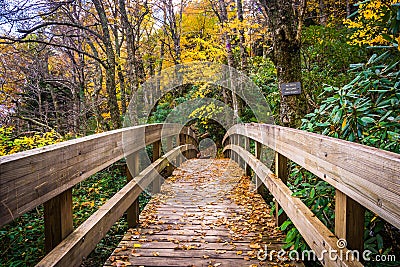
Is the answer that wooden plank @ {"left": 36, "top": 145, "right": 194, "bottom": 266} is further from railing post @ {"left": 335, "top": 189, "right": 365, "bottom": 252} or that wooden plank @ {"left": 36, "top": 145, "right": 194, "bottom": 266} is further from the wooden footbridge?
railing post @ {"left": 335, "top": 189, "right": 365, "bottom": 252}

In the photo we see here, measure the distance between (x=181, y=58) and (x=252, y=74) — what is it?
5.00 m

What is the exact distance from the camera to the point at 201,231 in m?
3.35

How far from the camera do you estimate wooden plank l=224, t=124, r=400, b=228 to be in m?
1.17

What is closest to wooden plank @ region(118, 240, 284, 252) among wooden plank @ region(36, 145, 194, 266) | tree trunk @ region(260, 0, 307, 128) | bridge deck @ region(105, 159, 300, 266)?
bridge deck @ region(105, 159, 300, 266)

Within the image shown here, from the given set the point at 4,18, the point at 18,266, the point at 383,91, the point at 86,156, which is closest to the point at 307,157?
the point at 383,91

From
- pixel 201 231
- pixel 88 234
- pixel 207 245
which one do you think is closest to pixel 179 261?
pixel 207 245

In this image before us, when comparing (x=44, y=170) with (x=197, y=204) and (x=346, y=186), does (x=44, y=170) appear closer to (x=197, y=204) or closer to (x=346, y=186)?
(x=346, y=186)

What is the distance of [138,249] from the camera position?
113 inches

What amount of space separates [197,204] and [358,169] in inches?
127

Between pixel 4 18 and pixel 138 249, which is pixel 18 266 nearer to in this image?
pixel 138 249

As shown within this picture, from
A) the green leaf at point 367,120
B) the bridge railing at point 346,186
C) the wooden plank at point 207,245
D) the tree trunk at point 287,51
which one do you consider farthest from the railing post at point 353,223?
the tree trunk at point 287,51

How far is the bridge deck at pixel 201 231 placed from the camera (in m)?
2.70

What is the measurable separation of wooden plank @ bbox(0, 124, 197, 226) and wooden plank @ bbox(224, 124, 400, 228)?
144 centimetres

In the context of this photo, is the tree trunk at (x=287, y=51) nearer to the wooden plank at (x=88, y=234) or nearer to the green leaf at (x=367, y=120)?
the green leaf at (x=367, y=120)
